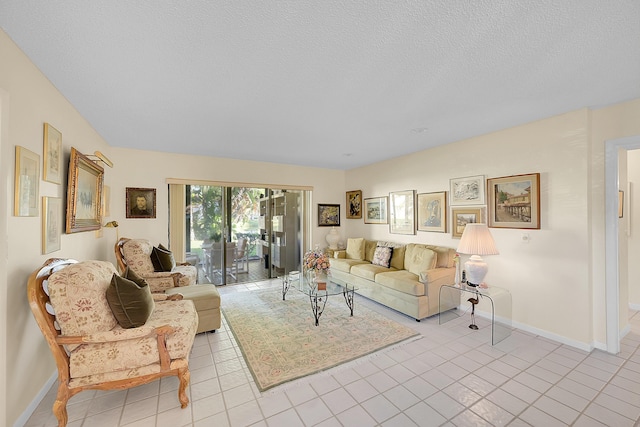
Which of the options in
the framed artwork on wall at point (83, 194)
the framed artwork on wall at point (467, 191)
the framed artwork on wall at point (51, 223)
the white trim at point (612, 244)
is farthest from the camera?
→ the framed artwork on wall at point (467, 191)

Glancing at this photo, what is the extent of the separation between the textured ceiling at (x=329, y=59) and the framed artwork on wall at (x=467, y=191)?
2.67ft

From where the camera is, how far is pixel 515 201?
124 inches

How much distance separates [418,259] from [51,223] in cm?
415

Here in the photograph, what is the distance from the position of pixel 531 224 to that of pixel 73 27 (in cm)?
440

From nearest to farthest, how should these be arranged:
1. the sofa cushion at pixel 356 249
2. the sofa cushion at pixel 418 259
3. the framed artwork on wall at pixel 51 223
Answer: the framed artwork on wall at pixel 51 223
the sofa cushion at pixel 418 259
the sofa cushion at pixel 356 249

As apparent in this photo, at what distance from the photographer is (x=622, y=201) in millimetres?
3008

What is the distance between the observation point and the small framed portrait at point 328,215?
19.3 ft

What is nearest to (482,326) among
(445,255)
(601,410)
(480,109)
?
(445,255)

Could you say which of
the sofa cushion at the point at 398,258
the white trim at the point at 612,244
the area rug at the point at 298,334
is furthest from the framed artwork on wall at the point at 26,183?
the white trim at the point at 612,244

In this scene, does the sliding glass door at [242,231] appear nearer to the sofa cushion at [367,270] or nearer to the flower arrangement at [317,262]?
the sofa cushion at [367,270]

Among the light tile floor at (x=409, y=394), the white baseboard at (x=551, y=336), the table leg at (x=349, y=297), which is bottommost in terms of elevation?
the light tile floor at (x=409, y=394)

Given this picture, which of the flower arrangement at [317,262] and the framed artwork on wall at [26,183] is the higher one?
the framed artwork on wall at [26,183]

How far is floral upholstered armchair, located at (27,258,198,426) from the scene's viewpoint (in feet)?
5.36

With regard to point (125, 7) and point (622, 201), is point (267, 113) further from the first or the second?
point (622, 201)
